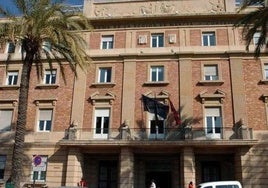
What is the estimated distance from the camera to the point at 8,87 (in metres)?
27.9

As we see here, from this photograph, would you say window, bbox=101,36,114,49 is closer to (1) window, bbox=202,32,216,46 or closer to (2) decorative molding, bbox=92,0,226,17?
(2) decorative molding, bbox=92,0,226,17

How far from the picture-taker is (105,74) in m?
27.9

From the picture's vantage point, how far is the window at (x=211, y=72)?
1053 inches

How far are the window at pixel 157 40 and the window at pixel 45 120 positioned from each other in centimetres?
936

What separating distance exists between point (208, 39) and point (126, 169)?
11.7 m

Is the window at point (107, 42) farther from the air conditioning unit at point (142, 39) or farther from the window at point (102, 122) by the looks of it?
the window at point (102, 122)

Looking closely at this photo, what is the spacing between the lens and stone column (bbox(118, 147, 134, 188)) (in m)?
23.8

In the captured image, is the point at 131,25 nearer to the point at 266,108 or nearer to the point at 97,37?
the point at 97,37

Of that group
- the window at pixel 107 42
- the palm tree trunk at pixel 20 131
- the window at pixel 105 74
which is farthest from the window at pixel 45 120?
the palm tree trunk at pixel 20 131

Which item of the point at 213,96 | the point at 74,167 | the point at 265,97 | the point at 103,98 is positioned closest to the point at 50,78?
the point at 103,98

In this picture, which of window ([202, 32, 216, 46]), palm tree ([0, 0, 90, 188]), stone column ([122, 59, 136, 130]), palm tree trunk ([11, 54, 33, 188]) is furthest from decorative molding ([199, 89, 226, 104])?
palm tree trunk ([11, 54, 33, 188])

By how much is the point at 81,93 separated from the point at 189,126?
27.3 feet

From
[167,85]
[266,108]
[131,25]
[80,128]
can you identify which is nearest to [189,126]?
[167,85]

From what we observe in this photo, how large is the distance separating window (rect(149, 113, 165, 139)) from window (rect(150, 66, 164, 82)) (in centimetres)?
290
